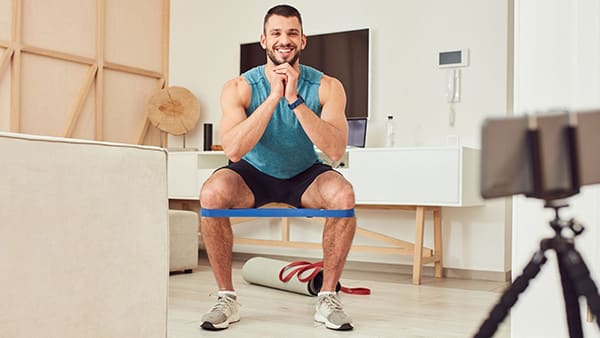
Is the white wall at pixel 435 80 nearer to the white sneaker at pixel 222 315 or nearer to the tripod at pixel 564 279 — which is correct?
the white sneaker at pixel 222 315

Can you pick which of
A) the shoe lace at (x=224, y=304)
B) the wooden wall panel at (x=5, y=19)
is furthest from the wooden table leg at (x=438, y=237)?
the wooden wall panel at (x=5, y=19)

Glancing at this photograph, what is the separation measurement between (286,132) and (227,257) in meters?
0.57

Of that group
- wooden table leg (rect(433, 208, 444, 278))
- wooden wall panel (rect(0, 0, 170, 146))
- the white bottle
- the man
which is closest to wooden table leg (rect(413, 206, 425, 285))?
wooden table leg (rect(433, 208, 444, 278))

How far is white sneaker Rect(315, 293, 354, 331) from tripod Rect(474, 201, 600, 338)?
72.7 inches

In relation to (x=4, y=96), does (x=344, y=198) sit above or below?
below

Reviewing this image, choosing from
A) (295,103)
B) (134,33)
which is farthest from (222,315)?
(134,33)

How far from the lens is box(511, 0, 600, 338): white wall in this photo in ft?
6.32

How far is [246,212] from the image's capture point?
8.69 feet

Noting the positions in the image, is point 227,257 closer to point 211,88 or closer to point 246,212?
point 246,212

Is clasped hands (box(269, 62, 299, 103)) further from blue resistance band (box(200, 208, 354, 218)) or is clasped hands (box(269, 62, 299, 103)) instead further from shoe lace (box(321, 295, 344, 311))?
shoe lace (box(321, 295, 344, 311))

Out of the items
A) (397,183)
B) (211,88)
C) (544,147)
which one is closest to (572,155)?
(544,147)

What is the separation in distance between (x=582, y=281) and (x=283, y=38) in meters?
2.27

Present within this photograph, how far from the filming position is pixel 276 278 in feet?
11.8

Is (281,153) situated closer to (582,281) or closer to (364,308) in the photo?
(364,308)
